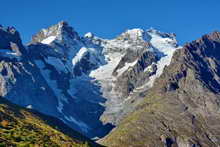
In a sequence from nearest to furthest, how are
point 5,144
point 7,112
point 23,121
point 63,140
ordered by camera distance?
1. point 5,144
2. point 63,140
3. point 23,121
4. point 7,112

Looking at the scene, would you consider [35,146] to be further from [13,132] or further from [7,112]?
[7,112]

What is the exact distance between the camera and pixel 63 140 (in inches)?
4092

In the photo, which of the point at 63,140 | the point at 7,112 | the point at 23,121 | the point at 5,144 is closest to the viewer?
the point at 5,144

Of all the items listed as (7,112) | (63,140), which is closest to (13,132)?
(63,140)

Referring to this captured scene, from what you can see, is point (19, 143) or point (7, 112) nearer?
point (19, 143)

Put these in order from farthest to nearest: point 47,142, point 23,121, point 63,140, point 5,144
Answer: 1. point 23,121
2. point 63,140
3. point 47,142
4. point 5,144

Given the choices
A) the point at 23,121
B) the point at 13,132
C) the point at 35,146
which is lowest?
the point at 35,146

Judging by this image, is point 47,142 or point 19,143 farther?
point 47,142

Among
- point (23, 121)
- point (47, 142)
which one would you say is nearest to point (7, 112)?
point (23, 121)

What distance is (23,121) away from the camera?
111 metres

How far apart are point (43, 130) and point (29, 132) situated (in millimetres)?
8093

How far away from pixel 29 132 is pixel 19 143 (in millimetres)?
9840

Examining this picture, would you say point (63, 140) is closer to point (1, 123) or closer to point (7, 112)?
point (1, 123)

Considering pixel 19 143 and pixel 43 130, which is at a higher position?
pixel 43 130
